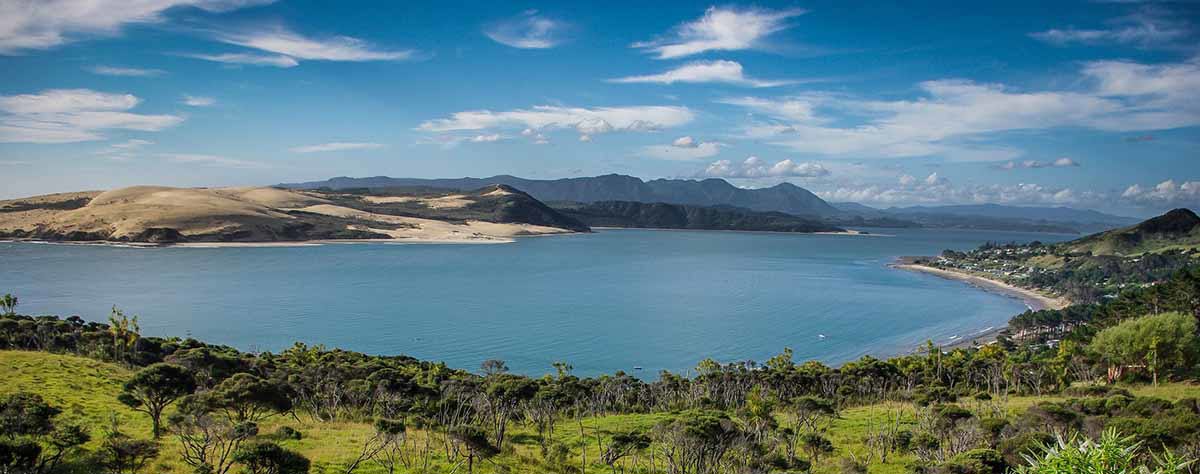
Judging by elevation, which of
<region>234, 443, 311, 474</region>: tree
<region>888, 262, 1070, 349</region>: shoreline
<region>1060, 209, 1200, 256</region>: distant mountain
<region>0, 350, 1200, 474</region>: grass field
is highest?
<region>1060, 209, 1200, 256</region>: distant mountain

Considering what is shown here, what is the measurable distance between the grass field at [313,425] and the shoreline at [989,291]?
3732cm

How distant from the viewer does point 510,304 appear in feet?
279

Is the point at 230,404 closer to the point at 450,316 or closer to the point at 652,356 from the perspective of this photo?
the point at 652,356

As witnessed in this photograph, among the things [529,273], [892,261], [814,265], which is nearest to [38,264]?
[529,273]

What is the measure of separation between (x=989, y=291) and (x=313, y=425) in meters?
121

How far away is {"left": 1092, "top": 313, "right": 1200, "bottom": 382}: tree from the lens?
118 ft

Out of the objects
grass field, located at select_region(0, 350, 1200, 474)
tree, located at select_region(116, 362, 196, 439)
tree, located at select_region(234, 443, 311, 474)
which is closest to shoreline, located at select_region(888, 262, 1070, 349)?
grass field, located at select_region(0, 350, 1200, 474)

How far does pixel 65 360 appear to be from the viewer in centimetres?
2830

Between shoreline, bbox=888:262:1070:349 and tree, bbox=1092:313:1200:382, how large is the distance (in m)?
25.3

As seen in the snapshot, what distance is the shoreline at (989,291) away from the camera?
224ft

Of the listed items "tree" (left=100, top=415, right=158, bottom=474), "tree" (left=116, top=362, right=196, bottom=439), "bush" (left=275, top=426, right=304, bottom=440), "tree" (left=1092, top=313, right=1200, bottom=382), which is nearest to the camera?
"tree" (left=100, top=415, right=158, bottom=474)

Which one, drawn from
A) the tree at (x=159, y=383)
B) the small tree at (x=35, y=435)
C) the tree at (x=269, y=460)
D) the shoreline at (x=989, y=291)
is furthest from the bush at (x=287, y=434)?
the shoreline at (x=989, y=291)

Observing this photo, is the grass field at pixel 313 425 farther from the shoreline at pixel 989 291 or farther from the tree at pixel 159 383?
the shoreline at pixel 989 291

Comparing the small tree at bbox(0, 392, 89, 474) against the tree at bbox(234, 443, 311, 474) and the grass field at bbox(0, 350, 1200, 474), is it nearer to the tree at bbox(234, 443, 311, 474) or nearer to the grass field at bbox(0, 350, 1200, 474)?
the grass field at bbox(0, 350, 1200, 474)
